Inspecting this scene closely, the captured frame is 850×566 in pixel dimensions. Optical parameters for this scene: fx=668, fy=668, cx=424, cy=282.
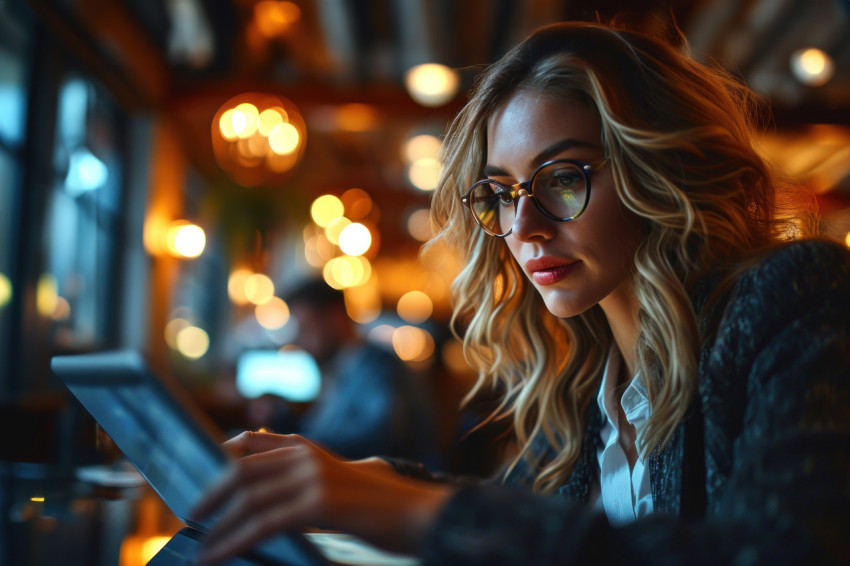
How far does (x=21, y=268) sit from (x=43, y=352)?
622 millimetres

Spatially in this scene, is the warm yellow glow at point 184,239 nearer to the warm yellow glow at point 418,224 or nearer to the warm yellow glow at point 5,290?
the warm yellow glow at point 5,290

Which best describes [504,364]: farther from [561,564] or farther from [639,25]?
[561,564]

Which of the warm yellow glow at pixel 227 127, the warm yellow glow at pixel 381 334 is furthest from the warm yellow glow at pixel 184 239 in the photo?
the warm yellow glow at pixel 227 127

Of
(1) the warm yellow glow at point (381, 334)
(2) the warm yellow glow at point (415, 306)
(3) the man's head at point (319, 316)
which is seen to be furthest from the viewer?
(2) the warm yellow glow at point (415, 306)

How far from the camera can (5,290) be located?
4.18m

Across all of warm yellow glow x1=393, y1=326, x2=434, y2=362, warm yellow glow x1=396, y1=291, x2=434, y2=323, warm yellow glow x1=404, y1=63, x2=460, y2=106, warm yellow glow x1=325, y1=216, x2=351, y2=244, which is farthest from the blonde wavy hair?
warm yellow glow x1=396, y1=291, x2=434, y2=323

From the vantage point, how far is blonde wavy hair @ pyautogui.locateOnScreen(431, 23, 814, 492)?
97 centimetres

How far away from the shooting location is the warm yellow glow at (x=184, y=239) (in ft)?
22.4

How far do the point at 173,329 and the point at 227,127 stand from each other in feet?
13.0

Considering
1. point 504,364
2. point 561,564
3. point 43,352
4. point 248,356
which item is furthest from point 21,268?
point 561,564

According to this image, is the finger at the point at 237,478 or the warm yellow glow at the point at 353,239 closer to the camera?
the finger at the point at 237,478

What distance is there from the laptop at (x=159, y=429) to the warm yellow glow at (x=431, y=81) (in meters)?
5.36

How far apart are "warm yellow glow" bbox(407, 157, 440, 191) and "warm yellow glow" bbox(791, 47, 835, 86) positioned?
4109mm

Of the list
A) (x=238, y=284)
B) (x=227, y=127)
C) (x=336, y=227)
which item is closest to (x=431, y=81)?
(x=227, y=127)
